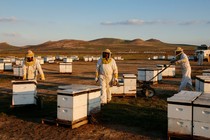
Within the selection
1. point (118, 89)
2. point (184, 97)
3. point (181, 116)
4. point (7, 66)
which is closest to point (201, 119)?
point (181, 116)

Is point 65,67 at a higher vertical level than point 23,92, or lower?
higher

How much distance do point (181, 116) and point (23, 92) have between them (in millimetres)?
6511

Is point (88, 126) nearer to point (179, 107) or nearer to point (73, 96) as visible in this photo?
point (73, 96)

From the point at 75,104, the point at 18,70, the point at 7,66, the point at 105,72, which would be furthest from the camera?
the point at 7,66

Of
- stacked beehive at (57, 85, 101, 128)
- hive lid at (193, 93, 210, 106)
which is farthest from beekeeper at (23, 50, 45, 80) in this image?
hive lid at (193, 93, 210, 106)

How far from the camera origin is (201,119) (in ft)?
26.8

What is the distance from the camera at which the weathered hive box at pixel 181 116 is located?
8322mm

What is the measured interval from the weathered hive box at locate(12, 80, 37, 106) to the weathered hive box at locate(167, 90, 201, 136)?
6.00 meters

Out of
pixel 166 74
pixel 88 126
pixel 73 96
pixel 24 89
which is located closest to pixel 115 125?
pixel 88 126

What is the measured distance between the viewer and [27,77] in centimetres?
1440

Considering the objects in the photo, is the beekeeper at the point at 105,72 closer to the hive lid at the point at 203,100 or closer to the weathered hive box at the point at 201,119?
the hive lid at the point at 203,100

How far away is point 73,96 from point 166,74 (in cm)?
1764

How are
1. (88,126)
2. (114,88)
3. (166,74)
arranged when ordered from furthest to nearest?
(166,74)
(114,88)
(88,126)

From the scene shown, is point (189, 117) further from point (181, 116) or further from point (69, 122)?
point (69, 122)
